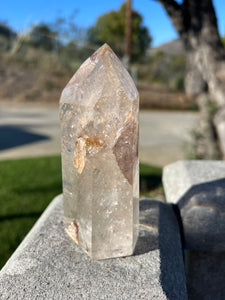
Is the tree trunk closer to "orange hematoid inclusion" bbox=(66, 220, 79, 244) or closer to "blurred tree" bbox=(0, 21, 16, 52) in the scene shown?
"orange hematoid inclusion" bbox=(66, 220, 79, 244)

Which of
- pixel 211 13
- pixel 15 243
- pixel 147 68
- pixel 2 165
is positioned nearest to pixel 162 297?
pixel 15 243

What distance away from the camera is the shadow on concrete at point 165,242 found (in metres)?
1.00

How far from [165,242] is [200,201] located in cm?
34

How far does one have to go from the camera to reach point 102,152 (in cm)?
102

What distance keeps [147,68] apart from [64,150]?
23625mm

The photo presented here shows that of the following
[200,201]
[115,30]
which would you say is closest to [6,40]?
[115,30]

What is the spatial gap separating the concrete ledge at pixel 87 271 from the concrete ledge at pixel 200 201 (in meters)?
0.12

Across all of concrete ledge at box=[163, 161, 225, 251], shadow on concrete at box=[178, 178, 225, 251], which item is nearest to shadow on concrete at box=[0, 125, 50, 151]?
concrete ledge at box=[163, 161, 225, 251]

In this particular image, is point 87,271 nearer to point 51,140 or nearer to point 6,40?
point 51,140

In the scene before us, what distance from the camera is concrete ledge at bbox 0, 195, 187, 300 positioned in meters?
0.91

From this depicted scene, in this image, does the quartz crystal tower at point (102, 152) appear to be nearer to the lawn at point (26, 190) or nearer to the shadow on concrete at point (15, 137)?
the lawn at point (26, 190)

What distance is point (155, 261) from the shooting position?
108 centimetres

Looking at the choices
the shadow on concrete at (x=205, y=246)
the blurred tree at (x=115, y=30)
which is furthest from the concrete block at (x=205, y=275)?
the blurred tree at (x=115, y=30)

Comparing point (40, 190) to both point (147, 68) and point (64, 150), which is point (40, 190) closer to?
point (64, 150)
